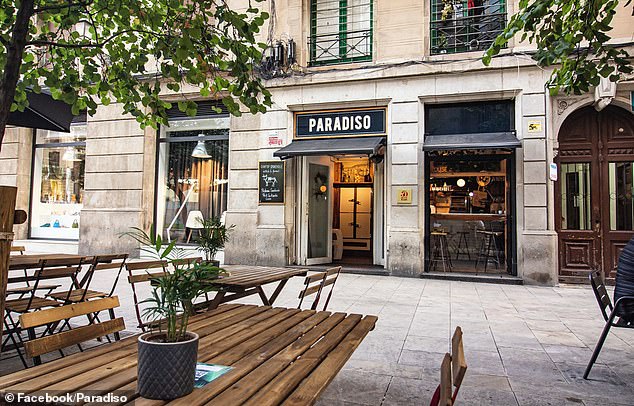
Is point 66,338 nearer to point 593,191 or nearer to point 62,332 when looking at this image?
point 62,332

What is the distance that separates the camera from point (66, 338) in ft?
6.68

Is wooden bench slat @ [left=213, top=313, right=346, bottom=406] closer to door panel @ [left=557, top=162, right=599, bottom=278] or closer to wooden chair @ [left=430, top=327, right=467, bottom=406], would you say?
wooden chair @ [left=430, top=327, right=467, bottom=406]

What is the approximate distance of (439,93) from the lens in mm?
9273

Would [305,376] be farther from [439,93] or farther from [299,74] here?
[299,74]

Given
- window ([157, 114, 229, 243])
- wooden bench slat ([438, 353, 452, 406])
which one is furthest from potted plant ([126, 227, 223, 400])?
window ([157, 114, 229, 243])

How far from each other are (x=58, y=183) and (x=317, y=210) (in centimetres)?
872

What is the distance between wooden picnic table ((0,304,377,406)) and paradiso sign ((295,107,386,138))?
24.8 ft

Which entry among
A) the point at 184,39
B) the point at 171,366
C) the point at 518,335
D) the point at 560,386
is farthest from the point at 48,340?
the point at 518,335

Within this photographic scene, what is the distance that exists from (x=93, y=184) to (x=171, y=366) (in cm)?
1198

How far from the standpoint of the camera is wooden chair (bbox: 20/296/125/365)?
1.89 metres

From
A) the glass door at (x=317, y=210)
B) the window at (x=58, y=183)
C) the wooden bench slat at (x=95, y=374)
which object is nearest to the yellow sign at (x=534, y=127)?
the glass door at (x=317, y=210)

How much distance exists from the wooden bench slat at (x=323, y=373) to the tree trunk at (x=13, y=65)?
6.55 feet

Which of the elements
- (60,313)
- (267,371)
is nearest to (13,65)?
(60,313)

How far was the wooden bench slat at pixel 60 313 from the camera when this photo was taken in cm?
210
